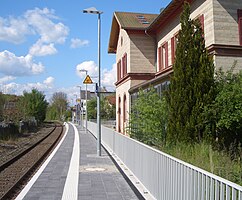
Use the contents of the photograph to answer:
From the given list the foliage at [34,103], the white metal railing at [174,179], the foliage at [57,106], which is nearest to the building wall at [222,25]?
the white metal railing at [174,179]

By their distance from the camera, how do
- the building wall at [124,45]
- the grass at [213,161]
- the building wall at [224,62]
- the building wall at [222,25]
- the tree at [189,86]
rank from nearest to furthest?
1. the grass at [213,161]
2. the tree at [189,86]
3. the building wall at [224,62]
4. the building wall at [222,25]
5. the building wall at [124,45]

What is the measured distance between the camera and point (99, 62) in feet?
54.0

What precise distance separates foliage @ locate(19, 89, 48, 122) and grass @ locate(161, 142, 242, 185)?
2281 inches

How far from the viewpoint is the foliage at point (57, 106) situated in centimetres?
11769

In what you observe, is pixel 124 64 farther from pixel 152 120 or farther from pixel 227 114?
pixel 227 114

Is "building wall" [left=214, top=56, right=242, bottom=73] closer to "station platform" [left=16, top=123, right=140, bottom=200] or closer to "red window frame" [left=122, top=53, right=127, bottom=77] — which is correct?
"station platform" [left=16, top=123, right=140, bottom=200]

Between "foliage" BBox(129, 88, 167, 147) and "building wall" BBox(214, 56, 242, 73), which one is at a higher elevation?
"building wall" BBox(214, 56, 242, 73)

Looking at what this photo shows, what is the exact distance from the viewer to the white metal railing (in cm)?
389

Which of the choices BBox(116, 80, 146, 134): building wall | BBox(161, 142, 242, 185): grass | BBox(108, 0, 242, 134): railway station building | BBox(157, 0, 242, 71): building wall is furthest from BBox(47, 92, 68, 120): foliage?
BBox(161, 142, 242, 185): grass

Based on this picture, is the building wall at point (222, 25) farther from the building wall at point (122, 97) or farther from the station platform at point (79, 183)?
the building wall at point (122, 97)

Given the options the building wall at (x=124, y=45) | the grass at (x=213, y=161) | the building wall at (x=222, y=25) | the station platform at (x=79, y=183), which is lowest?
the station platform at (x=79, y=183)

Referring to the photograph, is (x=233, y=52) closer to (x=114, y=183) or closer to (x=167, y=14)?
(x=167, y=14)

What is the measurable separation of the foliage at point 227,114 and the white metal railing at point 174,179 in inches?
143

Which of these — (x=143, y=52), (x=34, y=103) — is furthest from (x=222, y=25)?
(x=34, y=103)
